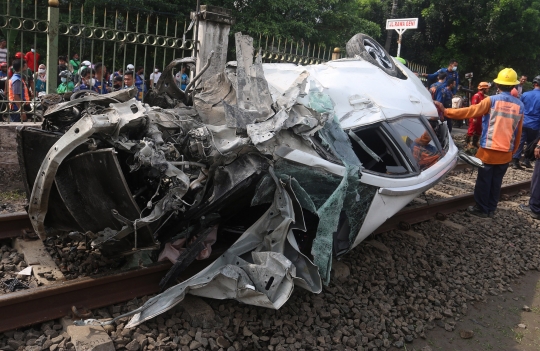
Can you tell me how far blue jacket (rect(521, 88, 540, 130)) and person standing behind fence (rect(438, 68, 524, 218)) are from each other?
479 cm

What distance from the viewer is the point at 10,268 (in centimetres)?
388

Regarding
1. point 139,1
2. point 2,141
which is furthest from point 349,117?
point 139,1

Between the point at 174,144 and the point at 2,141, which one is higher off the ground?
the point at 174,144

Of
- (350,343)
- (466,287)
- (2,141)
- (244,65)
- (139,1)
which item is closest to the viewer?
(350,343)

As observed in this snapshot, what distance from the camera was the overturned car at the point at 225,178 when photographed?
132 inches

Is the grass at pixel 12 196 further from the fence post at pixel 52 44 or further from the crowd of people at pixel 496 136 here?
the crowd of people at pixel 496 136

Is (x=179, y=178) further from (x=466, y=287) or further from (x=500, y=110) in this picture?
(x=500, y=110)

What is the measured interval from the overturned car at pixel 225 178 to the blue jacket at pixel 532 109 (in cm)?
828

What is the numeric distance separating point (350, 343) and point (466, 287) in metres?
1.93

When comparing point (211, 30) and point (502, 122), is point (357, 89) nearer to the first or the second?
point (502, 122)

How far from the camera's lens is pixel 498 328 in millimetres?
4344

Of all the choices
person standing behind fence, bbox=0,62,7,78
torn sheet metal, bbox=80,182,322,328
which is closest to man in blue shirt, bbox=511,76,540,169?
torn sheet metal, bbox=80,182,322,328

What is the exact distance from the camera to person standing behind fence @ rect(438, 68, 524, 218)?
6973 mm

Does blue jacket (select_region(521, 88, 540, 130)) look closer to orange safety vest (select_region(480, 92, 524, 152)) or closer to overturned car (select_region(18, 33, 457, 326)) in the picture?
orange safety vest (select_region(480, 92, 524, 152))
